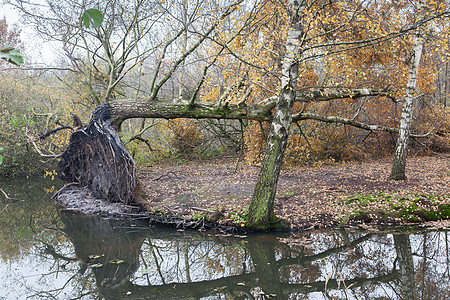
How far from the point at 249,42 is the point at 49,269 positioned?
789cm

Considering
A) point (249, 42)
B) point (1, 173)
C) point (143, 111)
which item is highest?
point (249, 42)

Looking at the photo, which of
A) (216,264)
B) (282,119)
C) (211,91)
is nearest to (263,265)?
(216,264)

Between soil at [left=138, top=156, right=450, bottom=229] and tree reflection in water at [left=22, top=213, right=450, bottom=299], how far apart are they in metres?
0.61

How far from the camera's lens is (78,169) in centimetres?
1059

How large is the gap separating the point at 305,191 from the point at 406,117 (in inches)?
126

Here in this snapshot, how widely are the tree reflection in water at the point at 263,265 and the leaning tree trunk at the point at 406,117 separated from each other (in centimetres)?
279

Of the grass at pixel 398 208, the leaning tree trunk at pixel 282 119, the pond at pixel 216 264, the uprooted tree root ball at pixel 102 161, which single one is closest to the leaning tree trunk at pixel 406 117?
the grass at pixel 398 208

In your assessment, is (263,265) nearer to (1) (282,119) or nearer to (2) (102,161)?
(1) (282,119)

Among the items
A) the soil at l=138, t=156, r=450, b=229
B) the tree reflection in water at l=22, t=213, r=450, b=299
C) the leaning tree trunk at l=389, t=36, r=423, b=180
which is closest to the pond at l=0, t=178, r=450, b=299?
the tree reflection in water at l=22, t=213, r=450, b=299

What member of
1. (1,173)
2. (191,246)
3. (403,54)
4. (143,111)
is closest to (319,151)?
(403,54)

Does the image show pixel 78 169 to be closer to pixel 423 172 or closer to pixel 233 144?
pixel 233 144

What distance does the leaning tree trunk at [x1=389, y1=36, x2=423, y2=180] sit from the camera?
8.52m

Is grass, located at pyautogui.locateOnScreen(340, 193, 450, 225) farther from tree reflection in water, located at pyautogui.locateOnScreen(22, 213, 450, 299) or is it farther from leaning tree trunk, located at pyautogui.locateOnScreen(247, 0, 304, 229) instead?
leaning tree trunk, located at pyautogui.locateOnScreen(247, 0, 304, 229)

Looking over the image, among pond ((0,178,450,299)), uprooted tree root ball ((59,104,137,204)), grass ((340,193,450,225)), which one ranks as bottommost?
pond ((0,178,450,299))
